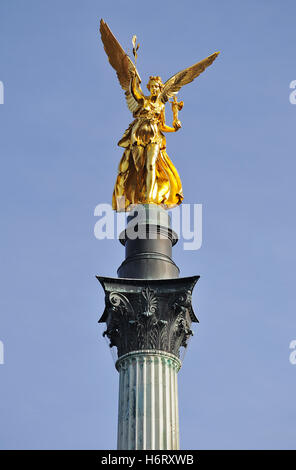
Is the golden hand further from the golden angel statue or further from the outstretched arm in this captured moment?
the outstretched arm

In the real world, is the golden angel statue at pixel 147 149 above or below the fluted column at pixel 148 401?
above

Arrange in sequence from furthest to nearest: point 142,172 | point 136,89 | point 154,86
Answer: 1. point 136,89
2. point 154,86
3. point 142,172

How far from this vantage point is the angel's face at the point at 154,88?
32.8m

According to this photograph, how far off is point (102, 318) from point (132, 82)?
33.1 ft

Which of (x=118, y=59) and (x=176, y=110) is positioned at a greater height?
(x=118, y=59)

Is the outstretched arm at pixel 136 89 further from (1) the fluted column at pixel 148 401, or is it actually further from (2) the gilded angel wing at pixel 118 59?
(1) the fluted column at pixel 148 401

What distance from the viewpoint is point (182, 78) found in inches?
1335

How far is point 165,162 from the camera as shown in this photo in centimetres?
3256

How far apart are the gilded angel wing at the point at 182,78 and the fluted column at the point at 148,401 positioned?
445 inches

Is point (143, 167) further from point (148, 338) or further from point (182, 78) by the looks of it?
point (148, 338)

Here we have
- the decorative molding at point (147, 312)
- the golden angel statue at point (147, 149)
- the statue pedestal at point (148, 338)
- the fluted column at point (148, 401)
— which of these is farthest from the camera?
the golden angel statue at point (147, 149)

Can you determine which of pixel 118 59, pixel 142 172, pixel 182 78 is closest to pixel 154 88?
pixel 182 78

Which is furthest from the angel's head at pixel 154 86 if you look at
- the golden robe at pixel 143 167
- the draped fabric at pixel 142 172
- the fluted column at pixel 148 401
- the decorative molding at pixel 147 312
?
the fluted column at pixel 148 401

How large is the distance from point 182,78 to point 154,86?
1654 mm
